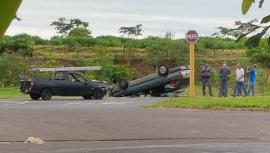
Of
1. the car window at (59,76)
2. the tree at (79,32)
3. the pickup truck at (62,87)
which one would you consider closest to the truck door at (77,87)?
the pickup truck at (62,87)

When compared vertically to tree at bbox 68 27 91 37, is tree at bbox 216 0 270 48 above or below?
below

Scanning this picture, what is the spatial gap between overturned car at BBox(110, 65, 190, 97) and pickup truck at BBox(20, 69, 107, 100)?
95.9 inches

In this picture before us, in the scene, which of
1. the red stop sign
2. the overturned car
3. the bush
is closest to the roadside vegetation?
the bush

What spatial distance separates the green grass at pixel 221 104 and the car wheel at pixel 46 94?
7.32 metres

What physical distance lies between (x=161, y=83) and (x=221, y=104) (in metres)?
11.1

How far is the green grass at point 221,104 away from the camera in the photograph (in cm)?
2034

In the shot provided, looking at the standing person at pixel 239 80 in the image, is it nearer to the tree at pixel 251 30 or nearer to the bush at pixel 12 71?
the bush at pixel 12 71

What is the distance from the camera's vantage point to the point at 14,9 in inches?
42.0

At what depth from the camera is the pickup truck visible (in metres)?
28.0

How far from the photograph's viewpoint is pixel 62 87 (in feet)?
94.4

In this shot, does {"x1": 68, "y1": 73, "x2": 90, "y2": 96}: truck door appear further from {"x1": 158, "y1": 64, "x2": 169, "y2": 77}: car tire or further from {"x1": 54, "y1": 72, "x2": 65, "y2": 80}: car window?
{"x1": 158, "y1": 64, "x2": 169, "y2": 77}: car tire

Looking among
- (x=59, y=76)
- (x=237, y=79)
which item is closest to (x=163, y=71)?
(x=237, y=79)

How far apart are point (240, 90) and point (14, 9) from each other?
95.8ft

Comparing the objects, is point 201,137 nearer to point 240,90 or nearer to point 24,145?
point 24,145
